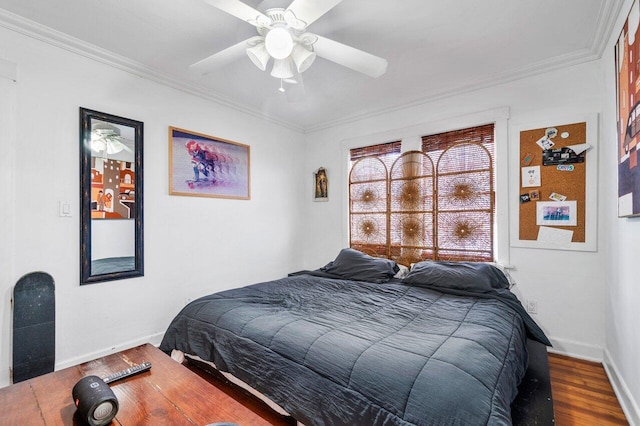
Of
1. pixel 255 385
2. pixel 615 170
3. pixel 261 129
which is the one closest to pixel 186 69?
pixel 261 129

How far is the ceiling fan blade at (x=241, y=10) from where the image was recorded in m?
1.43

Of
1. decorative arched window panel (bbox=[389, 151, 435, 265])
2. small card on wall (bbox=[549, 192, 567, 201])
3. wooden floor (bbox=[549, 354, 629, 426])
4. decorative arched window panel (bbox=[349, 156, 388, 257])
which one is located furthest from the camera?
decorative arched window panel (bbox=[349, 156, 388, 257])

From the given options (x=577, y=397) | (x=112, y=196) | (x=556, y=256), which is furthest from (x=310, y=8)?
(x=577, y=397)

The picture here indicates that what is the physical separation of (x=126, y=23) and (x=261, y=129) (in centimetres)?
185

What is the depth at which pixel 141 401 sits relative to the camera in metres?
1.23

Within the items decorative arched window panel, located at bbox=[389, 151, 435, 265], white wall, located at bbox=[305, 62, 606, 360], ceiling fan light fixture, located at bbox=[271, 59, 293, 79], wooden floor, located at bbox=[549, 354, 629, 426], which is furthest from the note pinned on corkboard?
ceiling fan light fixture, located at bbox=[271, 59, 293, 79]

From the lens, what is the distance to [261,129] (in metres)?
3.81

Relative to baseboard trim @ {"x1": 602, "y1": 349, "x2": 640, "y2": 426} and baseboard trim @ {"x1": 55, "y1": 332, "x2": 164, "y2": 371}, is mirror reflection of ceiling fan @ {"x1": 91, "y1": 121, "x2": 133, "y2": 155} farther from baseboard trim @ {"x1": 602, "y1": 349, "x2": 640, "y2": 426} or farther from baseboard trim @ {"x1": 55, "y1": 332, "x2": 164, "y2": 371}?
baseboard trim @ {"x1": 602, "y1": 349, "x2": 640, "y2": 426}

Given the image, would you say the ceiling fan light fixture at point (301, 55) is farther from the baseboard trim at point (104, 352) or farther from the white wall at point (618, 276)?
the baseboard trim at point (104, 352)

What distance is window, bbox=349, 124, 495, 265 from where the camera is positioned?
118 inches

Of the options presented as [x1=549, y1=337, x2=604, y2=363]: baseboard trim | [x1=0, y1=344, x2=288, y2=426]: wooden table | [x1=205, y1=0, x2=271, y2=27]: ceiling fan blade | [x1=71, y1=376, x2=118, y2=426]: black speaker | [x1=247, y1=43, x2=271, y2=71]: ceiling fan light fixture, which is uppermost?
[x1=205, y1=0, x2=271, y2=27]: ceiling fan blade

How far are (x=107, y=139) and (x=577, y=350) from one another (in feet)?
14.1

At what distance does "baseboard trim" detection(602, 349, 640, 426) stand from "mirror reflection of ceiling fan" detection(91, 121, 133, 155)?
12.8 ft

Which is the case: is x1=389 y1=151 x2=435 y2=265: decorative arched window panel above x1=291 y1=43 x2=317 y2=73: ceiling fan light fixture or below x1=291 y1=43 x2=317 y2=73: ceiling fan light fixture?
below
